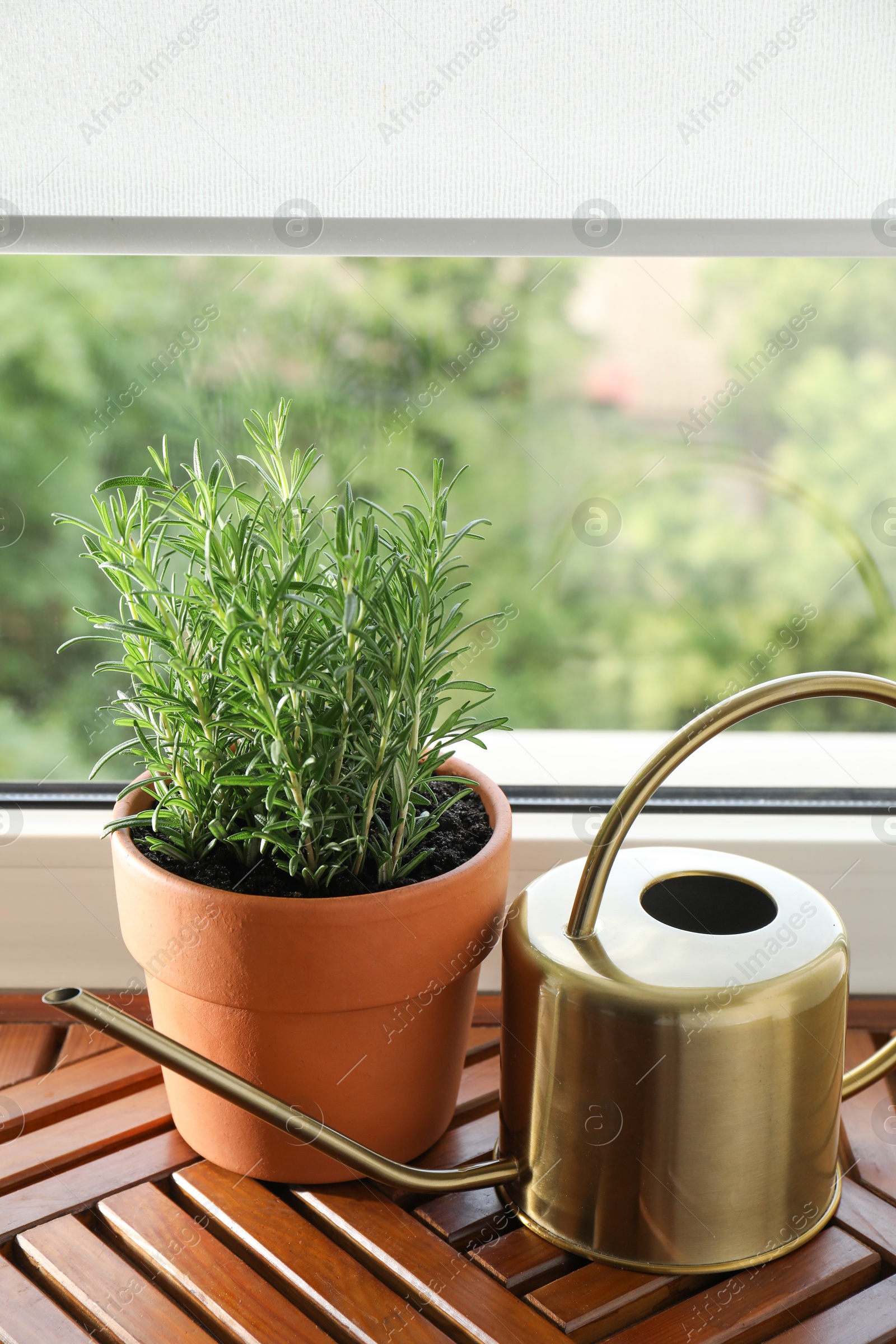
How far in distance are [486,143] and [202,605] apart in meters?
0.43

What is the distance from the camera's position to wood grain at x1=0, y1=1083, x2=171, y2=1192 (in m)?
0.70

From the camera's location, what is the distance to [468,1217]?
66cm

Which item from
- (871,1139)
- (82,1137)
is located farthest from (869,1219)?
(82,1137)

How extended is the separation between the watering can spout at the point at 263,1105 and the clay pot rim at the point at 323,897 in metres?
0.08

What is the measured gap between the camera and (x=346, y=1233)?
641 millimetres

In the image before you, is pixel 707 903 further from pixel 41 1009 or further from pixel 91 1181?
pixel 41 1009

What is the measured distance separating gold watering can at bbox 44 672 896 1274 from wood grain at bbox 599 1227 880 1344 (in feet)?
0.04

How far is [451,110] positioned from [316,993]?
0.63m

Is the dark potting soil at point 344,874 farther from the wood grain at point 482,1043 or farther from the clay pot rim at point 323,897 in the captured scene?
the wood grain at point 482,1043

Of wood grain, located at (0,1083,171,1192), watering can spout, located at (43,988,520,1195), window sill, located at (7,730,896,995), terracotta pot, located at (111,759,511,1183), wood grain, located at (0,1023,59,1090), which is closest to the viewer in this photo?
watering can spout, located at (43,988,520,1195)

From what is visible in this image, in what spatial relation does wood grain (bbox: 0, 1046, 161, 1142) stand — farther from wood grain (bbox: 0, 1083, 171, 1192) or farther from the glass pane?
the glass pane

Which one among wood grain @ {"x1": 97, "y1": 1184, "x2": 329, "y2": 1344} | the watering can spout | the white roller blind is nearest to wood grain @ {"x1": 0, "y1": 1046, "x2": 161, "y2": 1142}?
wood grain @ {"x1": 97, "y1": 1184, "x2": 329, "y2": 1344}

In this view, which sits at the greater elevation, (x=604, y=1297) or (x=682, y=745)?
(x=682, y=745)

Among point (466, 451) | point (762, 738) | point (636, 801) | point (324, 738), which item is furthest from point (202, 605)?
point (762, 738)
